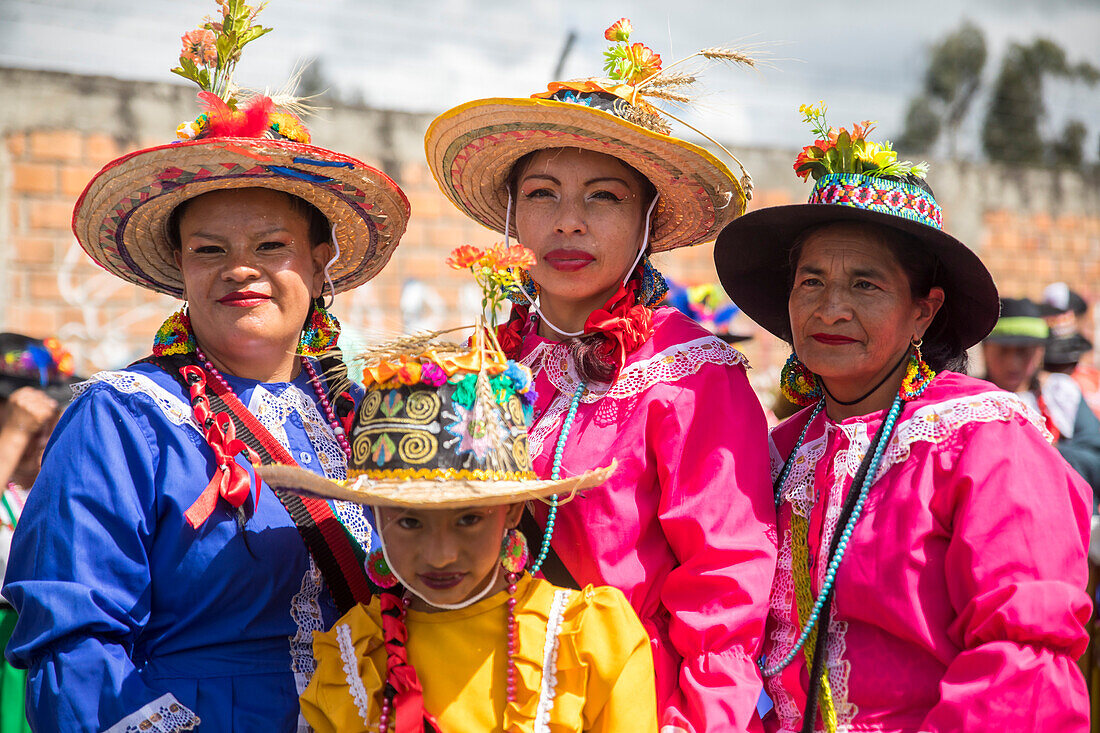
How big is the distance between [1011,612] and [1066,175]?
12667 mm

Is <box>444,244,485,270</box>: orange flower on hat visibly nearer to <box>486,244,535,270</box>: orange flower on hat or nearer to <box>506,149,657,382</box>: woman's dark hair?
<box>486,244,535,270</box>: orange flower on hat

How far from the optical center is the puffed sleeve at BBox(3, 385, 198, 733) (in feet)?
8.30

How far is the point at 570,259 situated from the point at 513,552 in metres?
0.90

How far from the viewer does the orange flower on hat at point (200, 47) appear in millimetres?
2941

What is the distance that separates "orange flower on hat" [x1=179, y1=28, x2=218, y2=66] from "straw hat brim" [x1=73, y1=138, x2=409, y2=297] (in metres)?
0.30

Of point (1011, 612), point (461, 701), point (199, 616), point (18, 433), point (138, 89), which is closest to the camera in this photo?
point (1011, 612)

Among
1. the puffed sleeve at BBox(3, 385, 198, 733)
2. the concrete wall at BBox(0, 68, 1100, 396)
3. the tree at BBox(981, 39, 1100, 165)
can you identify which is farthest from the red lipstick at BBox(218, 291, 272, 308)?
the tree at BBox(981, 39, 1100, 165)

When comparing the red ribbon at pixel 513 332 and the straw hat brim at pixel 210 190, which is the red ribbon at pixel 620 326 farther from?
the straw hat brim at pixel 210 190

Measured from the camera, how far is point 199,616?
2723 millimetres

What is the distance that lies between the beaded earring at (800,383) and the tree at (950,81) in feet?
50.3

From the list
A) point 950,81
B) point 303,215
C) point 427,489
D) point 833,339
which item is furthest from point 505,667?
point 950,81

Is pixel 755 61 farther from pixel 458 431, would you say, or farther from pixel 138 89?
pixel 138 89

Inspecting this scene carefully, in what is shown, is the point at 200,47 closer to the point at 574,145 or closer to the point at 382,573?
the point at 574,145

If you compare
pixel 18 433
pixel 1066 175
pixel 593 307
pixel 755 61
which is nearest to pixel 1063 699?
pixel 593 307
